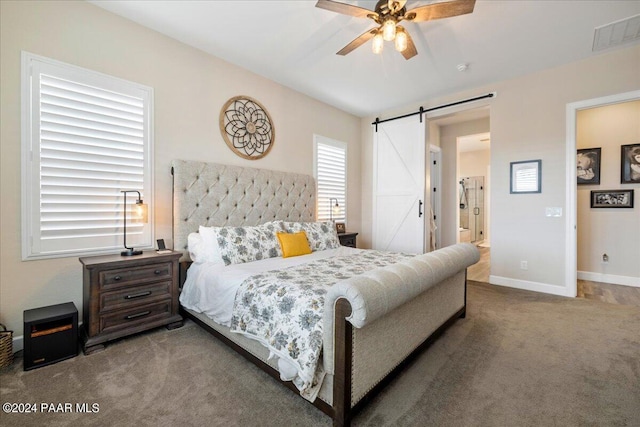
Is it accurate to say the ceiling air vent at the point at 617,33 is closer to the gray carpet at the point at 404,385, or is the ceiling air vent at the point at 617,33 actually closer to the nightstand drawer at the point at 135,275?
the gray carpet at the point at 404,385

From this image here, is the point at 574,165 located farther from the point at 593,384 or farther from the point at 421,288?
the point at 421,288

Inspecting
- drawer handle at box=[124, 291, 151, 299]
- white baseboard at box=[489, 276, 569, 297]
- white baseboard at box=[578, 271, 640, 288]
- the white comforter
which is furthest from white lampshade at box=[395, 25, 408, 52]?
white baseboard at box=[578, 271, 640, 288]

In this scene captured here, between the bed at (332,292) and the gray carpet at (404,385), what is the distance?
130 mm

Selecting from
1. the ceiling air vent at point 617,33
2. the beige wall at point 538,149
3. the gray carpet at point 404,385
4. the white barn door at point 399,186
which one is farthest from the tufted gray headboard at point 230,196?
the ceiling air vent at point 617,33

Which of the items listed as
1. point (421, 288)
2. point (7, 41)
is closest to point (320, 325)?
point (421, 288)

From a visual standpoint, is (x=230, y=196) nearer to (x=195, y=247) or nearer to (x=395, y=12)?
(x=195, y=247)

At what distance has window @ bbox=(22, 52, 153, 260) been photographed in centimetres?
225

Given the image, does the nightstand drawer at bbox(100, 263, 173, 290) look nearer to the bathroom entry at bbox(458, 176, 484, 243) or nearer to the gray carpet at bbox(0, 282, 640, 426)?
the gray carpet at bbox(0, 282, 640, 426)

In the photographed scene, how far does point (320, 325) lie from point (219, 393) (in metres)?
0.85

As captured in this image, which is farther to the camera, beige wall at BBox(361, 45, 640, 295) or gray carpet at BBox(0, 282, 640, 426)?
beige wall at BBox(361, 45, 640, 295)

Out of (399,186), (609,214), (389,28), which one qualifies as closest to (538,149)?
(609,214)

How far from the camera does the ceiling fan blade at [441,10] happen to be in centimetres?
192

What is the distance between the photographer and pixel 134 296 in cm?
240

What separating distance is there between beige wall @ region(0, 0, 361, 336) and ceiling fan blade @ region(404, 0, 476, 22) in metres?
2.29
